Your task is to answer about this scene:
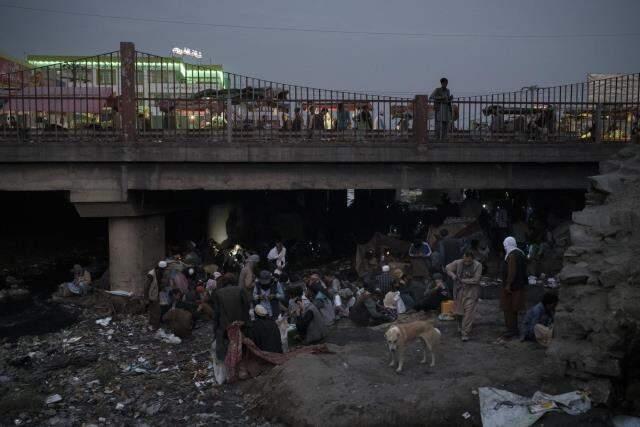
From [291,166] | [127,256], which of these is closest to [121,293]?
[127,256]

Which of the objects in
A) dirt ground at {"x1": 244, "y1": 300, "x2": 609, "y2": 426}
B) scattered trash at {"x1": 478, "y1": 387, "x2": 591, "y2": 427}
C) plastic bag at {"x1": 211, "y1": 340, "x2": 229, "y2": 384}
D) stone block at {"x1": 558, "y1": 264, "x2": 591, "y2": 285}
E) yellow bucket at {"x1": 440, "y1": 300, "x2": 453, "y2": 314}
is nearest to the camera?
scattered trash at {"x1": 478, "y1": 387, "x2": 591, "y2": 427}

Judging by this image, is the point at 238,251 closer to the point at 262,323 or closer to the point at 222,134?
the point at 222,134

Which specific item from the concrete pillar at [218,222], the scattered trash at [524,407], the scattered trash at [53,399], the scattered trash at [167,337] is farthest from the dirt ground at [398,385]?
the concrete pillar at [218,222]

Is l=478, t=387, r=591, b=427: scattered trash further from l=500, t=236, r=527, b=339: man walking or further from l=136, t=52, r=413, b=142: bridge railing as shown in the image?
l=136, t=52, r=413, b=142: bridge railing

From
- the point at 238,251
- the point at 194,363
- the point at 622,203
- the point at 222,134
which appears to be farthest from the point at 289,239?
the point at 622,203

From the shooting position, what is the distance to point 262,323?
28.5 ft

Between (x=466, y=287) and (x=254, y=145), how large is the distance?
5.56 metres

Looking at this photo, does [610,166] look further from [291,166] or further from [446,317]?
[291,166]

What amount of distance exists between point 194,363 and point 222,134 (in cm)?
542

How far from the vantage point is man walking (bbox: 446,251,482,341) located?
9.14 metres

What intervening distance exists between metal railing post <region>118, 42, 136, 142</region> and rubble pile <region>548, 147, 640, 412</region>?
28.5ft

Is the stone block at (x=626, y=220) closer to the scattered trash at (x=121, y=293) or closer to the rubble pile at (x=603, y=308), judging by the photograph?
the rubble pile at (x=603, y=308)

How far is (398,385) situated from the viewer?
24.0 ft

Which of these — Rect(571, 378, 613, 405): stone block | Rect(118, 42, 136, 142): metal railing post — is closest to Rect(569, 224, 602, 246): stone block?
Rect(571, 378, 613, 405): stone block
